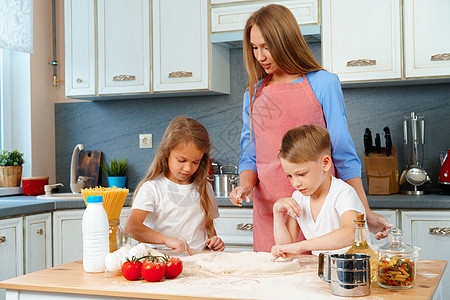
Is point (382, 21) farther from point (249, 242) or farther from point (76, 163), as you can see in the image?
point (76, 163)

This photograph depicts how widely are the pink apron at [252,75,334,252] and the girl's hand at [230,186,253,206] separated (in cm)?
16

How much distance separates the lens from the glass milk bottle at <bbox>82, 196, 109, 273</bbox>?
143 centimetres

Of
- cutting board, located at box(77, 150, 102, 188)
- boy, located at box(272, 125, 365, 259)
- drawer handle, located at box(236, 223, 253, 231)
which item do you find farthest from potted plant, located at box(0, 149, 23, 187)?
boy, located at box(272, 125, 365, 259)

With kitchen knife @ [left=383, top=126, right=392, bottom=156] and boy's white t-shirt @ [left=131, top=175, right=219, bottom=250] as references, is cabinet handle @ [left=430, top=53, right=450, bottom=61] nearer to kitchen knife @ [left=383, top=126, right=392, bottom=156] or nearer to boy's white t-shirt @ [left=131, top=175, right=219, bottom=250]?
kitchen knife @ [left=383, top=126, right=392, bottom=156]

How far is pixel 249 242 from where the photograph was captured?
297 cm

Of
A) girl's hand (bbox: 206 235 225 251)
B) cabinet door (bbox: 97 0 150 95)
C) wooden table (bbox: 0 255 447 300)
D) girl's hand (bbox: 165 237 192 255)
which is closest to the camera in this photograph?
wooden table (bbox: 0 255 447 300)

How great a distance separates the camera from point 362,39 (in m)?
2.99

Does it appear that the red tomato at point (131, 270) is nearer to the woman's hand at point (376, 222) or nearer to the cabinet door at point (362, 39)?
the woman's hand at point (376, 222)

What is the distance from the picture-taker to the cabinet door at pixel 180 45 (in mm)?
3312

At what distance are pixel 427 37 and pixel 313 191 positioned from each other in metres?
1.70

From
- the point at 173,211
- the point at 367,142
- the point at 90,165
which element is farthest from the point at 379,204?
the point at 90,165

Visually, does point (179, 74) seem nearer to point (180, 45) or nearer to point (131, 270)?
point (180, 45)

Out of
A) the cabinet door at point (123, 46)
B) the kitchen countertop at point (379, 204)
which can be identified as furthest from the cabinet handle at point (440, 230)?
the cabinet door at point (123, 46)

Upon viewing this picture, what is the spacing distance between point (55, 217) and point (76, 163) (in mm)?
873
